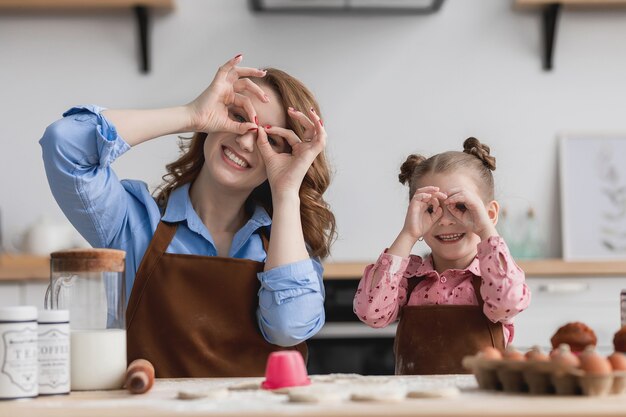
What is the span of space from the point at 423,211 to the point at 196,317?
0.46 meters

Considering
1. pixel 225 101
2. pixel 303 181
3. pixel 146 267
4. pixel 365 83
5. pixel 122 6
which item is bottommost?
pixel 146 267

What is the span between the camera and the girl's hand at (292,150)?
1.62m

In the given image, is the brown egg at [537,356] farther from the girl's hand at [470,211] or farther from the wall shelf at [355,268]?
the wall shelf at [355,268]

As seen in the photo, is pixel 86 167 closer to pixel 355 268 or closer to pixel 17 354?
pixel 17 354

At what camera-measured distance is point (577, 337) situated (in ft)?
3.76

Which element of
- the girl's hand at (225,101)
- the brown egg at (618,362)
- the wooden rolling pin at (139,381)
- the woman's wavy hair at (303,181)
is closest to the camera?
the brown egg at (618,362)

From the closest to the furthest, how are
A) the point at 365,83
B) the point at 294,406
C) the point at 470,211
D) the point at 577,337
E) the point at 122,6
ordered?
the point at 294,406 < the point at 577,337 < the point at 470,211 < the point at 122,6 < the point at 365,83

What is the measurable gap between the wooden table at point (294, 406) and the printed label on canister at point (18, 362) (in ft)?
0.06

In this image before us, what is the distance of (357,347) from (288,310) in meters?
1.67

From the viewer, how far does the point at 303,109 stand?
1730 millimetres

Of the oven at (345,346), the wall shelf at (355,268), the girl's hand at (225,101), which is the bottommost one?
the oven at (345,346)

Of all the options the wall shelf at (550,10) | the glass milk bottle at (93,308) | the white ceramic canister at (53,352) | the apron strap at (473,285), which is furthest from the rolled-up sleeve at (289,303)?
the wall shelf at (550,10)

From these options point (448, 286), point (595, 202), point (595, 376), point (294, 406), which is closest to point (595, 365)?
point (595, 376)

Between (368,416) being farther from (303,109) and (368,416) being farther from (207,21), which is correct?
(207,21)
